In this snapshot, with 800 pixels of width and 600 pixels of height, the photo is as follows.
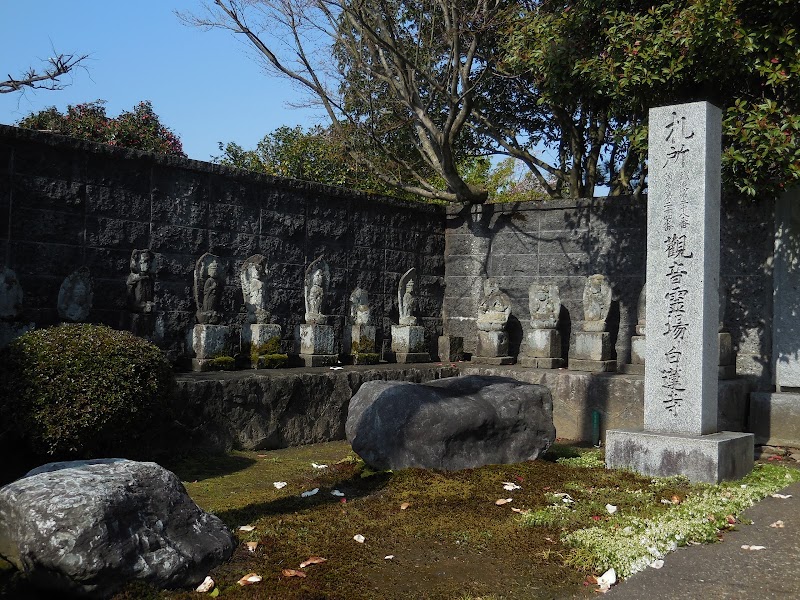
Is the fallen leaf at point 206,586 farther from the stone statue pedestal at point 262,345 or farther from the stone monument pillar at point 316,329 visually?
the stone monument pillar at point 316,329

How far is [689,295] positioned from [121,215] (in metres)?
5.47

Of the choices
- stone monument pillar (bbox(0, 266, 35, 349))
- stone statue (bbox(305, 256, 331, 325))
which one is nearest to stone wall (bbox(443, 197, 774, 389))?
stone statue (bbox(305, 256, 331, 325))

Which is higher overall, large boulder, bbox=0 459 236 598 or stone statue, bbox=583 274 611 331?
stone statue, bbox=583 274 611 331

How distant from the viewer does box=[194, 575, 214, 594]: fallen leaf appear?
12.9 feet

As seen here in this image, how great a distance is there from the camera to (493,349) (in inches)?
423

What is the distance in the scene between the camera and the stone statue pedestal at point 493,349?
35.1 feet

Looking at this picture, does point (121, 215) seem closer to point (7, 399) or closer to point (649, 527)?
point (7, 399)

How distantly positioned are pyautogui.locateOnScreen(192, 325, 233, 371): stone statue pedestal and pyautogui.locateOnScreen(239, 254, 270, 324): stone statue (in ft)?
1.90

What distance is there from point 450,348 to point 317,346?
250 cm

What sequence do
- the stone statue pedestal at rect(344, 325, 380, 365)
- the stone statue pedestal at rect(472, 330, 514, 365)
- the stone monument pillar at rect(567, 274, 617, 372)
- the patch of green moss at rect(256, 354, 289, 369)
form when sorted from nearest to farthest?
the patch of green moss at rect(256, 354, 289, 369) → the stone statue pedestal at rect(344, 325, 380, 365) → the stone monument pillar at rect(567, 274, 617, 372) → the stone statue pedestal at rect(472, 330, 514, 365)

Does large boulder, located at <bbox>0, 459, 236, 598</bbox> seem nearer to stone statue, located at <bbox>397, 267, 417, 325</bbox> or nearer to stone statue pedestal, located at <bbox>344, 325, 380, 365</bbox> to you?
stone statue pedestal, located at <bbox>344, 325, 380, 365</bbox>

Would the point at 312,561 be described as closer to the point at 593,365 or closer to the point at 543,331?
the point at 593,365

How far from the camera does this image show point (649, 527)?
4.92 m

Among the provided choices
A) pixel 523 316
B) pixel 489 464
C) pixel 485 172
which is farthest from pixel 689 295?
pixel 485 172
